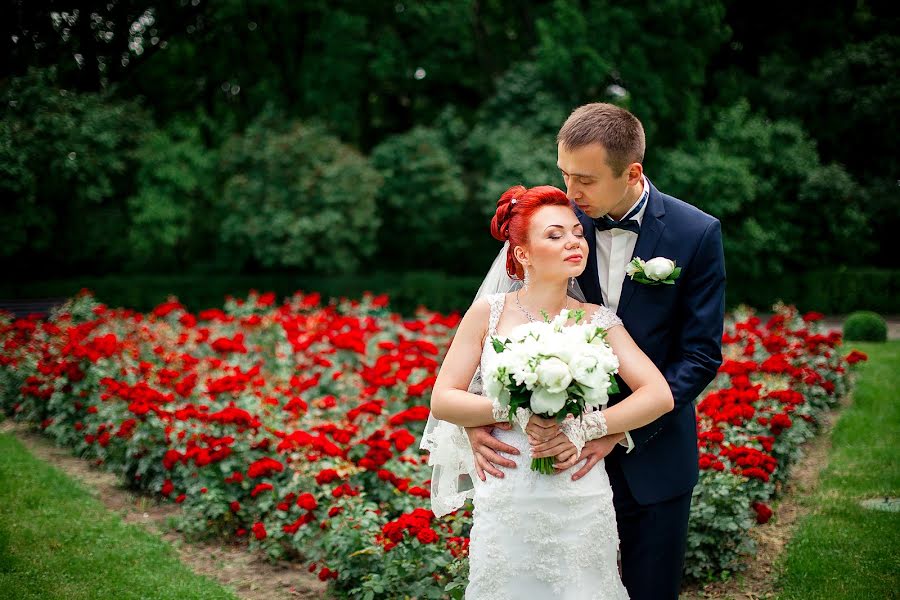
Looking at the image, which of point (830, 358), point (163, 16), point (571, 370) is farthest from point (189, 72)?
point (571, 370)

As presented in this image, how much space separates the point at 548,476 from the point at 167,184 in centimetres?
1755

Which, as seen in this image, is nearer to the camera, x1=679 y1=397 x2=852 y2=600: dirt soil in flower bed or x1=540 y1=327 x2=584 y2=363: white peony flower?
x1=540 y1=327 x2=584 y2=363: white peony flower

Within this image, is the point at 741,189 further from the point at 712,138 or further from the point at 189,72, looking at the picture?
the point at 189,72

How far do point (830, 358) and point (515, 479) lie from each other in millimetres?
6814

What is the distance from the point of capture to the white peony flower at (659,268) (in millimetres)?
2600

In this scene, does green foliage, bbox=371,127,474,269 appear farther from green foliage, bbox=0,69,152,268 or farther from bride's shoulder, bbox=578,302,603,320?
bride's shoulder, bbox=578,302,603,320

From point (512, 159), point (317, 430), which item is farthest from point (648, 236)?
point (512, 159)

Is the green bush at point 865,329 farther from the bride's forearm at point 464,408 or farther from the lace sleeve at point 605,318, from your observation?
the bride's forearm at point 464,408

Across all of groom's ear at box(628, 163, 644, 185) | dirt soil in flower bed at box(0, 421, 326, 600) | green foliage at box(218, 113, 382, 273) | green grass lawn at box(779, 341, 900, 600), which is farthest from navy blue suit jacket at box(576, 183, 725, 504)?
green foliage at box(218, 113, 382, 273)

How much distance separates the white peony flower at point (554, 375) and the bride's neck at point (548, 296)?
489 mm

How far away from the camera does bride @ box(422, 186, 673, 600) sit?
2561 mm

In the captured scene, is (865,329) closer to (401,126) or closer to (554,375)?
(554,375)

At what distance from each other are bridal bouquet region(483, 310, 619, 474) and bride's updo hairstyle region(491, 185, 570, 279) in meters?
0.42

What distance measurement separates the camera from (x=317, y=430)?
4789mm
